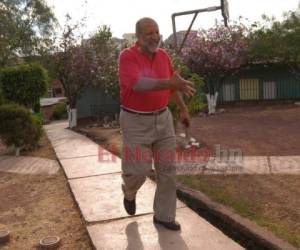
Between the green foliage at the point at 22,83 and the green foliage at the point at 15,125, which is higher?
the green foliage at the point at 22,83

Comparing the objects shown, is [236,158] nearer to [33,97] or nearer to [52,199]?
[52,199]

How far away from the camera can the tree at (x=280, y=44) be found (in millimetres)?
17553

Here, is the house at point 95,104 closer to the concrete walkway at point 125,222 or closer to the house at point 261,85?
the house at point 261,85

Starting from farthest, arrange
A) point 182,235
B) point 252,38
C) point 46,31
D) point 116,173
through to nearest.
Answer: point 46,31 → point 252,38 → point 116,173 → point 182,235

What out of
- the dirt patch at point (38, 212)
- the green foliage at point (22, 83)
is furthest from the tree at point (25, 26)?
the dirt patch at point (38, 212)

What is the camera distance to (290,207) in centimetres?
448

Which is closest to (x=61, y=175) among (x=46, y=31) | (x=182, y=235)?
(x=182, y=235)

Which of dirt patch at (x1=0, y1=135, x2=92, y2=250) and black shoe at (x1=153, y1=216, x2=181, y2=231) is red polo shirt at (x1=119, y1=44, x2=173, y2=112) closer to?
black shoe at (x1=153, y1=216, x2=181, y2=231)

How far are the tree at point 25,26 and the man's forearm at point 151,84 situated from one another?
591 inches

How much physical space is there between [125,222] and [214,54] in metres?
13.5

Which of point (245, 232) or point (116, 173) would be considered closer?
point (245, 232)

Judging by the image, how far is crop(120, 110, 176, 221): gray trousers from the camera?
12.8 ft

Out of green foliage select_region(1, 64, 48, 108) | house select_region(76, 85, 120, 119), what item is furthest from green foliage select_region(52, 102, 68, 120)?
green foliage select_region(1, 64, 48, 108)

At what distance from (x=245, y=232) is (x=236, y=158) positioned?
3.16m
